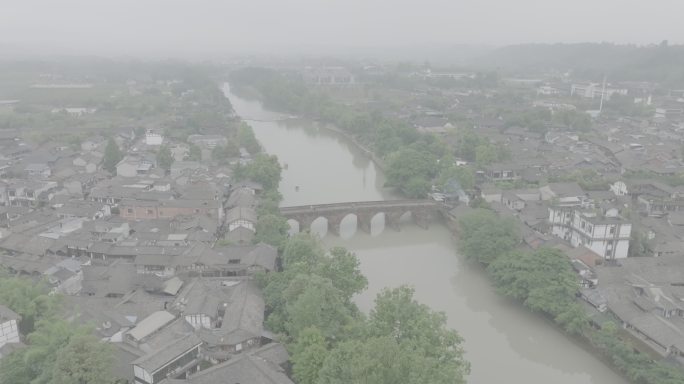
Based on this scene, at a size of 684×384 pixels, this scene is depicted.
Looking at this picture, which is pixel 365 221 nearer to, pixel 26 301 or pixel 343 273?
pixel 343 273

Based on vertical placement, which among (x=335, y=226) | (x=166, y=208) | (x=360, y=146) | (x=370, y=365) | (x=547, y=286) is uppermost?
(x=370, y=365)

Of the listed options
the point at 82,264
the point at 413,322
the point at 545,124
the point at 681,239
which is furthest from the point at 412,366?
the point at 545,124

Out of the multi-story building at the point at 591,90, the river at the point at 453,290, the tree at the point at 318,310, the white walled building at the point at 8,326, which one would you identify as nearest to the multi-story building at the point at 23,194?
the river at the point at 453,290

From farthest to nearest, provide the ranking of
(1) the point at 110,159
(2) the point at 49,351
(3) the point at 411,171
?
1. (1) the point at 110,159
2. (3) the point at 411,171
3. (2) the point at 49,351

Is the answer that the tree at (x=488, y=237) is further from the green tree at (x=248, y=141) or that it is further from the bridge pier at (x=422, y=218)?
the green tree at (x=248, y=141)

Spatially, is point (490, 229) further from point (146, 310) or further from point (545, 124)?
point (545, 124)

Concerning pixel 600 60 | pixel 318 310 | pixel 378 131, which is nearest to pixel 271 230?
pixel 318 310

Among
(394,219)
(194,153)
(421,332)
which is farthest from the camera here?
(194,153)
